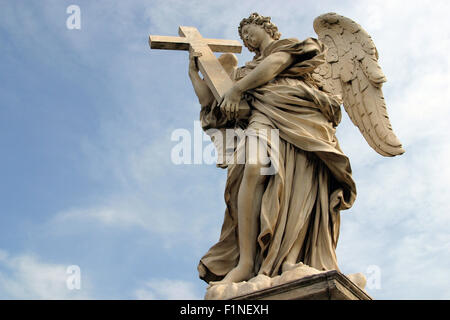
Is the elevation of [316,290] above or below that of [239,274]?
below

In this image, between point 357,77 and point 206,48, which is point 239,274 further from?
point 357,77

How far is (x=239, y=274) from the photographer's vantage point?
7.13m

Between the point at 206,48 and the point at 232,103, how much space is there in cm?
123

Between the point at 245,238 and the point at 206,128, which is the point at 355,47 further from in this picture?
the point at 245,238

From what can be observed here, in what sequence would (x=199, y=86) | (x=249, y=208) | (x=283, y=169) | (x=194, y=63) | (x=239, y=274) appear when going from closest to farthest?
1. (x=239, y=274)
2. (x=249, y=208)
3. (x=283, y=169)
4. (x=199, y=86)
5. (x=194, y=63)

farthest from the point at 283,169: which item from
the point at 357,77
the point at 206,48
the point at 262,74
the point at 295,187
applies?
the point at 357,77

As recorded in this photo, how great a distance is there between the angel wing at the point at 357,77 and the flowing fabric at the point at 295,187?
676mm

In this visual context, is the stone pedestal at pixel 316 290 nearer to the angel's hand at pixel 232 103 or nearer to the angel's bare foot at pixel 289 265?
the angel's bare foot at pixel 289 265

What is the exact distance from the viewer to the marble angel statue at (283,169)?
722cm

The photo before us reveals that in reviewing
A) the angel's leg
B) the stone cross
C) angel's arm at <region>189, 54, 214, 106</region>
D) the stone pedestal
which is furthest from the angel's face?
the stone pedestal

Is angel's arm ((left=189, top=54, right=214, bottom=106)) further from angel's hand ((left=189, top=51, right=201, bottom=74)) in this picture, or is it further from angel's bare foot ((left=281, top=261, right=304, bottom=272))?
angel's bare foot ((left=281, top=261, right=304, bottom=272))

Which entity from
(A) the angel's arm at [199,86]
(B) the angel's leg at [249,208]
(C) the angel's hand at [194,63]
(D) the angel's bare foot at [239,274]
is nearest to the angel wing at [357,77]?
(A) the angel's arm at [199,86]

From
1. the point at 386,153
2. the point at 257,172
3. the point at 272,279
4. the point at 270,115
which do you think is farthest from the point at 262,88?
the point at 272,279
